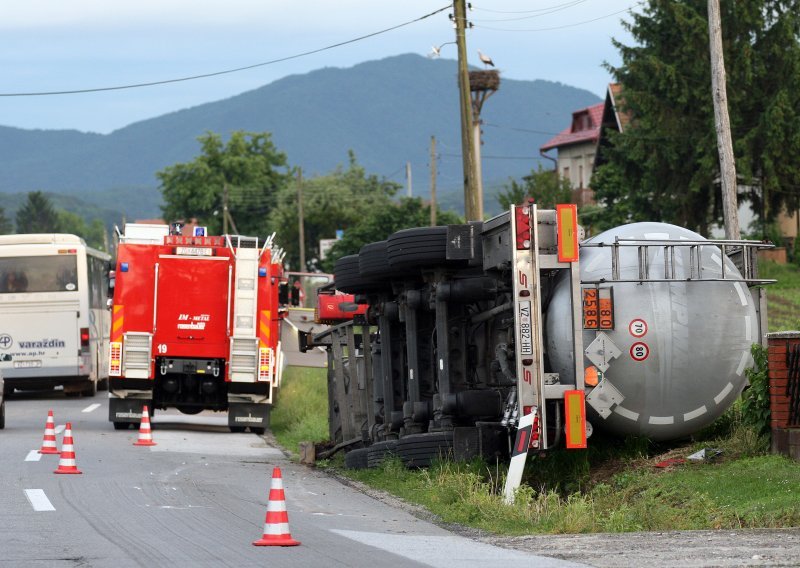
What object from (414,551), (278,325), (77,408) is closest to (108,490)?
(414,551)

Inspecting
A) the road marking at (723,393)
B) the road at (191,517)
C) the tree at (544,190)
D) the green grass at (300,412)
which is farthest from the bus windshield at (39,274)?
the tree at (544,190)

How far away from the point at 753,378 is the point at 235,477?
611cm

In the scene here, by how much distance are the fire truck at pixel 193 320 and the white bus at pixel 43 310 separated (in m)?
9.26

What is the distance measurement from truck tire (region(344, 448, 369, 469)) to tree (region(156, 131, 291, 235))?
103 m

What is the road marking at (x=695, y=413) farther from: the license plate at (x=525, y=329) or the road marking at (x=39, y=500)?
the road marking at (x=39, y=500)

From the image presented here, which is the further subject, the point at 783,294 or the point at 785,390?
the point at 783,294

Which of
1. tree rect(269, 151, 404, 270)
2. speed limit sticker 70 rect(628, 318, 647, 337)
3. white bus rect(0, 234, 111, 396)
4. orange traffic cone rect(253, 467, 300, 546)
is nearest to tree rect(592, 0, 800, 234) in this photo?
white bus rect(0, 234, 111, 396)

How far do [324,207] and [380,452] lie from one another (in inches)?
3273

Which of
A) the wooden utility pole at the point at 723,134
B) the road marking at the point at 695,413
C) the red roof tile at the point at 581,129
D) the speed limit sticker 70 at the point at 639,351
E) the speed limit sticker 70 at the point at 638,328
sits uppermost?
the red roof tile at the point at 581,129

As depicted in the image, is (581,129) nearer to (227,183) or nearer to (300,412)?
(227,183)

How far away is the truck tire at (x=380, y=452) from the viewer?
16.4 m

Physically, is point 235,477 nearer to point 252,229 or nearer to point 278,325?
point 278,325

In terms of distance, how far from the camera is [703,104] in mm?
49531

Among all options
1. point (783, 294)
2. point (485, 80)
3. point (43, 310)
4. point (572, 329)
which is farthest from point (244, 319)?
point (783, 294)
